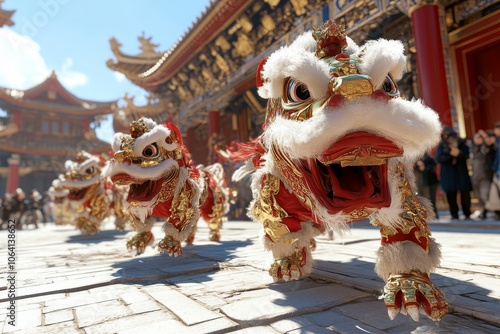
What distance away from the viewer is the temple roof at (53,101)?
75.1 feet

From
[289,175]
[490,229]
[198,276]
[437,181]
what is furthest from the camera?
[437,181]

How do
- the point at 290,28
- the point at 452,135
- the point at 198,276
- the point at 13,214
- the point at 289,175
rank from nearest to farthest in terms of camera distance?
the point at 289,175
the point at 198,276
the point at 452,135
the point at 290,28
the point at 13,214

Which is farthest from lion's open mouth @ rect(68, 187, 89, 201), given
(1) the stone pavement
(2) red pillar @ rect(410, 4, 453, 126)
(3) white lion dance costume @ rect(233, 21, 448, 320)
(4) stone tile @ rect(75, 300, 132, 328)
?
(2) red pillar @ rect(410, 4, 453, 126)

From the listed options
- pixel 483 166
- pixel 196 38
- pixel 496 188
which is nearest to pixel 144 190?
pixel 496 188

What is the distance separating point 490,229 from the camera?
12.7 ft

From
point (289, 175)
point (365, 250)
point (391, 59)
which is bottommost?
point (365, 250)

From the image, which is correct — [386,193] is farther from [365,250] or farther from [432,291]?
[365,250]

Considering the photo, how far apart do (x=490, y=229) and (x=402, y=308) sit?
3510mm

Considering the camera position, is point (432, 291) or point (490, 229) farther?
point (490, 229)

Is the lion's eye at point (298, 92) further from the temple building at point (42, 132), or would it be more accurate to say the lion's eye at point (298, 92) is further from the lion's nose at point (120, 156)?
the temple building at point (42, 132)

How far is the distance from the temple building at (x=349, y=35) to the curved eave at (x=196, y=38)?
24mm

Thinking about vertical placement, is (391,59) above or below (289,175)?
above

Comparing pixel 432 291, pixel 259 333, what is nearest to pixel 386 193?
pixel 432 291

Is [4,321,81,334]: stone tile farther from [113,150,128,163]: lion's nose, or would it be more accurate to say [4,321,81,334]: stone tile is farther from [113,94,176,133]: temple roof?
[113,94,176,133]: temple roof
